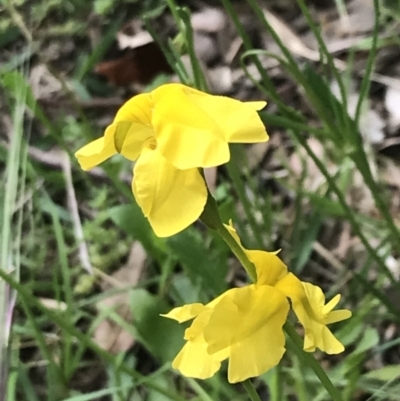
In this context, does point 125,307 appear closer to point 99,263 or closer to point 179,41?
point 99,263

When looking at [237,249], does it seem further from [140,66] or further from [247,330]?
[140,66]

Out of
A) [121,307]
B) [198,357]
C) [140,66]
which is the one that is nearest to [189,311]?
[198,357]

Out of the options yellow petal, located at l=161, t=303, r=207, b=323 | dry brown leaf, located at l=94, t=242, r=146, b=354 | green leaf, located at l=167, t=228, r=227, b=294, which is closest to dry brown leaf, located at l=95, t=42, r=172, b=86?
dry brown leaf, located at l=94, t=242, r=146, b=354

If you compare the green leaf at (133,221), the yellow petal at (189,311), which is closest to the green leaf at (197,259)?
the green leaf at (133,221)

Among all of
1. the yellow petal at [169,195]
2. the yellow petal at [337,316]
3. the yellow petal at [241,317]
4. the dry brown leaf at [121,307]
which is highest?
the yellow petal at [169,195]

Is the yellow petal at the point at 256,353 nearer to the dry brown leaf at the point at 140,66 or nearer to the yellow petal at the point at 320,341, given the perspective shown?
the yellow petal at the point at 320,341
